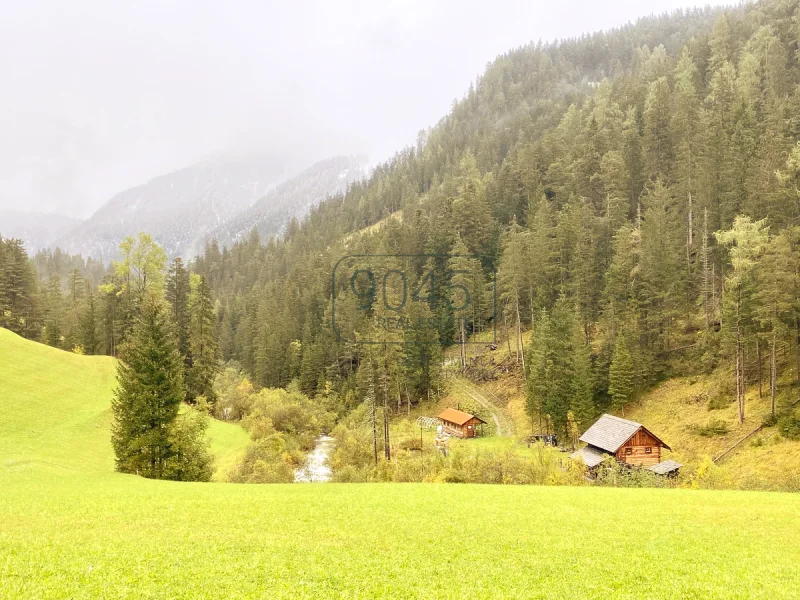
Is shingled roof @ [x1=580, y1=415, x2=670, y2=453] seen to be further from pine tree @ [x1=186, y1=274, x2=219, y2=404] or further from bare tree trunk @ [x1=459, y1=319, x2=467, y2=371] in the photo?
pine tree @ [x1=186, y1=274, x2=219, y2=404]

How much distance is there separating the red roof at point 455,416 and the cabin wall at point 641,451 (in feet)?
71.1

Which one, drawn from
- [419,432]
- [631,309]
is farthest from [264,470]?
[631,309]

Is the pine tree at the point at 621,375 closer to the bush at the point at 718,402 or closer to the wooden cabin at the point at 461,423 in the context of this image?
the bush at the point at 718,402

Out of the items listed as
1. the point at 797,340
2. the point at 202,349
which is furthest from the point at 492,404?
the point at 202,349

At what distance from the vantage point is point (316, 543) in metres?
14.6

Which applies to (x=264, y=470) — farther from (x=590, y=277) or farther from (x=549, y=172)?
(x=549, y=172)

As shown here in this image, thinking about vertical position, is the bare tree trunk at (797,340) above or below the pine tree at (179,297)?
below

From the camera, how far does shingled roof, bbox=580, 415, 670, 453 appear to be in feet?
133

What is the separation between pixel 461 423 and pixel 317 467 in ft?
65.0

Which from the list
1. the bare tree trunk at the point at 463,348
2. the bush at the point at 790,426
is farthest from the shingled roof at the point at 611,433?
the bare tree trunk at the point at 463,348

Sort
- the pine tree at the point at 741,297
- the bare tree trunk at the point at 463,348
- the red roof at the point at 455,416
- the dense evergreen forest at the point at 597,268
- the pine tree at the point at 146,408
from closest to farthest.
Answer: the pine tree at the point at 146,408
the pine tree at the point at 741,297
the dense evergreen forest at the point at 597,268
the red roof at the point at 455,416
the bare tree trunk at the point at 463,348

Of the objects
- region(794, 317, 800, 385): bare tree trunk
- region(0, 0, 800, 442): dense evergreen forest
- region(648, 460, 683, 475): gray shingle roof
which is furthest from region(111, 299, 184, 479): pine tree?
A: region(794, 317, 800, 385): bare tree trunk

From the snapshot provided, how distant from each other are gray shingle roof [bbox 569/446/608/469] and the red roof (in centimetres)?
1717

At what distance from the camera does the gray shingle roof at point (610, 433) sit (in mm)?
40594
